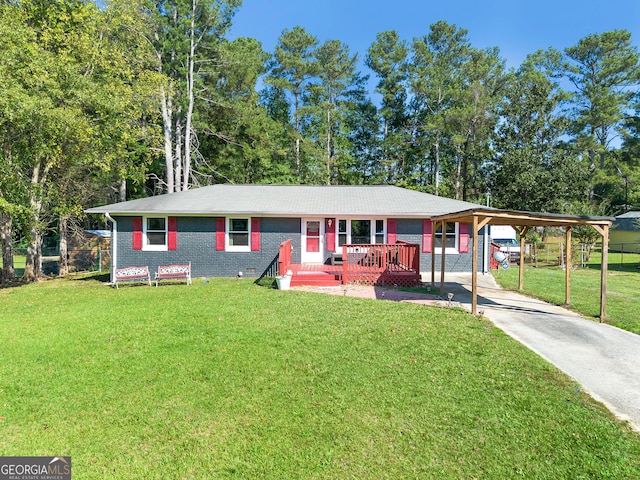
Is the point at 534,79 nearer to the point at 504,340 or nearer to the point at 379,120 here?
the point at 379,120

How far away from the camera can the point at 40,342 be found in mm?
5574

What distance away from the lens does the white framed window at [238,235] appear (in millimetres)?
12898

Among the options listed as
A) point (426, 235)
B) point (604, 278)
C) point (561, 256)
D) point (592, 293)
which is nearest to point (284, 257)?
point (426, 235)

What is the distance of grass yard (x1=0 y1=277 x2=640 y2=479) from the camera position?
279 centimetres

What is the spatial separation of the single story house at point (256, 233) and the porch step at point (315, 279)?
1168 mm

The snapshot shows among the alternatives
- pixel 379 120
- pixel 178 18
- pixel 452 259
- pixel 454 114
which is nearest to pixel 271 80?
pixel 178 18

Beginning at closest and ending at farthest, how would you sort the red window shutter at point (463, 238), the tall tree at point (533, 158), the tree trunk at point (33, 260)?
the red window shutter at point (463, 238) < the tree trunk at point (33, 260) < the tall tree at point (533, 158)

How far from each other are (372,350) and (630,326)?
5297 mm

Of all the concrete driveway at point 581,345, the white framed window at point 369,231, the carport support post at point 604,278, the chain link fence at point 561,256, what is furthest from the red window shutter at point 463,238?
the chain link fence at point 561,256

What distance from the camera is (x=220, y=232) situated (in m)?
12.9

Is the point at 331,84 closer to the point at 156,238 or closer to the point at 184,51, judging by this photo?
the point at 184,51

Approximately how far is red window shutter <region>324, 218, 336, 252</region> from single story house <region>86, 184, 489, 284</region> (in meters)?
0.04

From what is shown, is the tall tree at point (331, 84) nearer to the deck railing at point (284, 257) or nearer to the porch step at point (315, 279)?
the deck railing at point (284, 257)

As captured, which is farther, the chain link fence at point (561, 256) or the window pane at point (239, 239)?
the chain link fence at point (561, 256)
